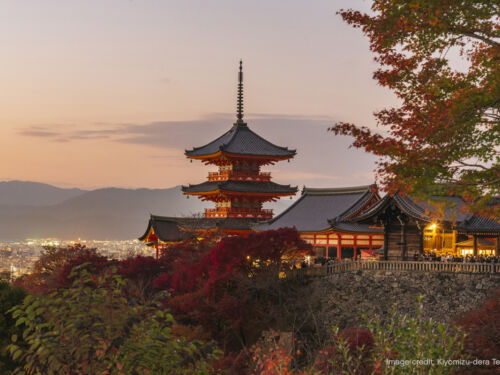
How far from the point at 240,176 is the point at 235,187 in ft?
4.99

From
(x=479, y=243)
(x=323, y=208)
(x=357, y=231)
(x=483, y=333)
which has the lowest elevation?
Result: (x=483, y=333)

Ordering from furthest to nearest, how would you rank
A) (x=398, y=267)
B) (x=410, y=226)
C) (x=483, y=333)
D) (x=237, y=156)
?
(x=237, y=156) → (x=410, y=226) → (x=398, y=267) → (x=483, y=333)

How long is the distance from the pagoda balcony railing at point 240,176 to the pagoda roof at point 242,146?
65.1 inches

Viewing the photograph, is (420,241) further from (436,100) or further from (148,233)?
(148,233)

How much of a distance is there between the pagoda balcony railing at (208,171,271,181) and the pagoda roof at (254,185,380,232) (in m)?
3.97

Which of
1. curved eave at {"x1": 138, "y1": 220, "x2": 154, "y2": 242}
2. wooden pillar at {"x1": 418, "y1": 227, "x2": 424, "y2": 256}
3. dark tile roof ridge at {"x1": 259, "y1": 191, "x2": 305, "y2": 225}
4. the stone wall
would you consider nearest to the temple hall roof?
wooden pillar at {"x1": 418, "y1": 227, "x2": 424, "y2": 256}

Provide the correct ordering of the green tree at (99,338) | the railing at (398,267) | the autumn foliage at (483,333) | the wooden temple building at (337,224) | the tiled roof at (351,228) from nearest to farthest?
the green tree at (99,338) → the autumn foliage at (483,333) → the railing at (398,267) → the tiled roof at (351,228) → the wooden temple building at (337,224)

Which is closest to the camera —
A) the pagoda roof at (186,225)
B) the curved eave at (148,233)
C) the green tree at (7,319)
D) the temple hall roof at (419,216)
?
the green tree at (7,319)

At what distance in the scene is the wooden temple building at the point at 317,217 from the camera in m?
32.4

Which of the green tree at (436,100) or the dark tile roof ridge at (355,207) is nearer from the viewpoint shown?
the green tree at (436,100)

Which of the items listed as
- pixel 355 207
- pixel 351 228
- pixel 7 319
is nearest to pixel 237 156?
pixel 355 207

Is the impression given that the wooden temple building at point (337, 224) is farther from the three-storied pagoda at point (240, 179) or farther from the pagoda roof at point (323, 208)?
the three-storied pagoda at point (240, 179)

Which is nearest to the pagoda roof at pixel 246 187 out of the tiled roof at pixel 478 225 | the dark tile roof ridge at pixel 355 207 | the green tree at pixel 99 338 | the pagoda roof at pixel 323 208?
the pagoda roof at pixel 323 208

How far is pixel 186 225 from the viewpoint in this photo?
49438mm
